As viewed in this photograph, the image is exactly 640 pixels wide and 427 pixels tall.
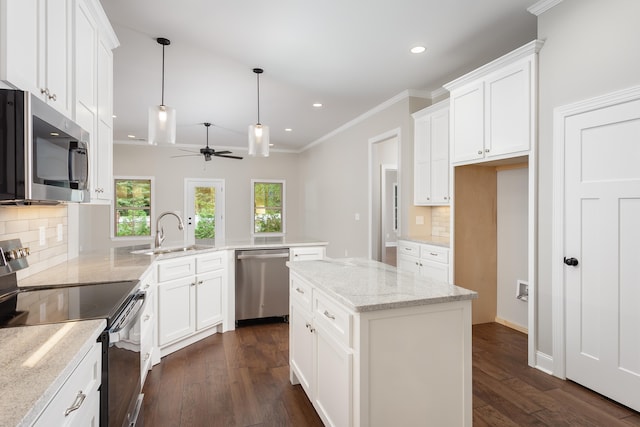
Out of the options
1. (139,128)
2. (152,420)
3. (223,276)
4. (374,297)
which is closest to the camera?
(374,297)

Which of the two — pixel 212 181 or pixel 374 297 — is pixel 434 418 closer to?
pixel 374 297

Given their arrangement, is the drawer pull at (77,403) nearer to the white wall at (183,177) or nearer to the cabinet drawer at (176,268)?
the cabinet drawer at (176,268)

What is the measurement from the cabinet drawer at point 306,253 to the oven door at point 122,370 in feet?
6.74

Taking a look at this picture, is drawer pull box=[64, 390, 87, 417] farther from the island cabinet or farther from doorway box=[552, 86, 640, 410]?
doorway box=[552, 86, 640, 410]

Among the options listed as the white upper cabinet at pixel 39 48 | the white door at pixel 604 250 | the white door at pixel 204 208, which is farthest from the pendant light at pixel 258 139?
the white door at pixel 204 208

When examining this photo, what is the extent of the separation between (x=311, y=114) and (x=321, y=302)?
13.9 feet

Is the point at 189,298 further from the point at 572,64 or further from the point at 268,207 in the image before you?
the point at 268,207

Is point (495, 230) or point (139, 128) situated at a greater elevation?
point (139, 128)

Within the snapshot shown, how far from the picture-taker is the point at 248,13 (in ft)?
8.87

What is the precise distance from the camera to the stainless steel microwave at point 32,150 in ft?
4.04

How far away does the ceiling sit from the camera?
2664 mm

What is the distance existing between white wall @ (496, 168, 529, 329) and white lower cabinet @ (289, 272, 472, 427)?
235 cm

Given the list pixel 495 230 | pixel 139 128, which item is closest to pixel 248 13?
pixel 495 230

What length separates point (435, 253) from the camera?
149 inches
